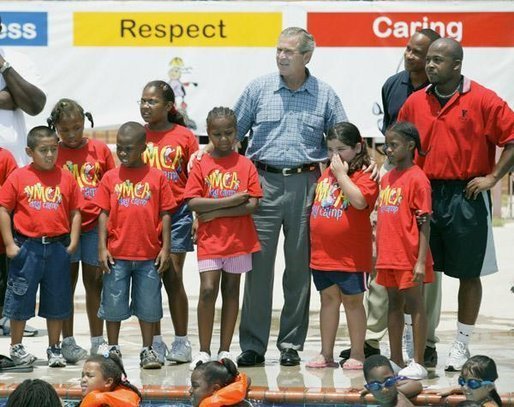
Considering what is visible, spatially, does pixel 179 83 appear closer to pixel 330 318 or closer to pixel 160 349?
pixel 160 349

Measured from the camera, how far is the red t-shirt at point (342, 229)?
8.73 m

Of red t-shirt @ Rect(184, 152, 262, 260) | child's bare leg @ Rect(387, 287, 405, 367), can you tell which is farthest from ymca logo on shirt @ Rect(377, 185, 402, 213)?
red t-shirt @ Rect(184, 152, 262, 260)

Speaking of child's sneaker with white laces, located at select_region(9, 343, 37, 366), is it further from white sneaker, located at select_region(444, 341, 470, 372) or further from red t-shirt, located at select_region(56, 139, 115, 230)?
white sneaker, located at select_region(444, 341, 470, 372)

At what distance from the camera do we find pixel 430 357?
29.5ft

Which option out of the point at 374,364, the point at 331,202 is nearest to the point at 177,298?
the point at 331,202

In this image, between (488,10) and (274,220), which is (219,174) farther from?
(488,10)

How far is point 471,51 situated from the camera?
12.5 metres

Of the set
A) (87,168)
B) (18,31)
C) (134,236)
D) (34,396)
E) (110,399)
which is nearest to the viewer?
(34,396)

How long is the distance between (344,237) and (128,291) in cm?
142

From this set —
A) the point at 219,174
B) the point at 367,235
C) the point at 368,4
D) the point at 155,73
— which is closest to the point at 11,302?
the point at 219,174

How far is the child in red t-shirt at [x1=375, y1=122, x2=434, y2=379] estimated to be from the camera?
832cm

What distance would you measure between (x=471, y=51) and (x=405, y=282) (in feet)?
15.2

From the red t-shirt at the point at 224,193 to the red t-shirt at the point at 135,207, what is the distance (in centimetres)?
20

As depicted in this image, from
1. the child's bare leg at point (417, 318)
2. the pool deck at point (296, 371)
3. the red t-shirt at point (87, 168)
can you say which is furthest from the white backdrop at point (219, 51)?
the child's bare leg at point (417, 318)
